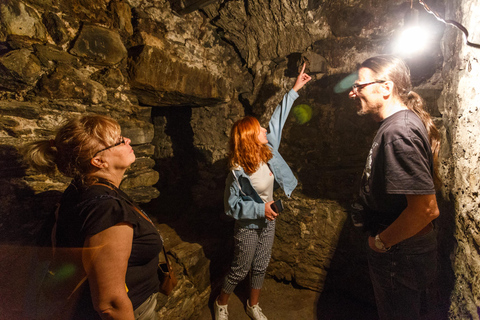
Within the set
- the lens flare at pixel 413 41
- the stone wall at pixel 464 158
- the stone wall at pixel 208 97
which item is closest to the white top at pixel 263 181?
the stone wall at pixel 208 97

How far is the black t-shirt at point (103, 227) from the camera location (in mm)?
953

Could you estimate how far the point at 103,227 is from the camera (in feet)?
3.04

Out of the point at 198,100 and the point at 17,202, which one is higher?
the point at 198,100

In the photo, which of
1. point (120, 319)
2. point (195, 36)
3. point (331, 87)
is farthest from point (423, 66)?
point (120, 319)

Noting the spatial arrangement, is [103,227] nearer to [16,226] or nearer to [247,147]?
[16,226]

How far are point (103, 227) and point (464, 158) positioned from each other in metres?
2.04

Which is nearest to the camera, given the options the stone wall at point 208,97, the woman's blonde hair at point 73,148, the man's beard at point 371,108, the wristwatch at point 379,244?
the woman's blonde hair at point 73,148

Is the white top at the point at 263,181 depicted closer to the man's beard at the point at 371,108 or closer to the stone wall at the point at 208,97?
the stone wall at the point at 208,97

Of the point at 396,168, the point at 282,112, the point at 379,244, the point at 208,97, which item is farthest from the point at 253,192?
the point at 208,97

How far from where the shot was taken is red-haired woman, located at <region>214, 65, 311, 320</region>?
1965 mm

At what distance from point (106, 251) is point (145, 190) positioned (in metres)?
1.56

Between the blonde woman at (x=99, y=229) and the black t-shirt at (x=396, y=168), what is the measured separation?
1230mm

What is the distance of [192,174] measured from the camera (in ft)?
11.1

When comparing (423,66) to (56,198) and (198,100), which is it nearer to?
(198,100)
